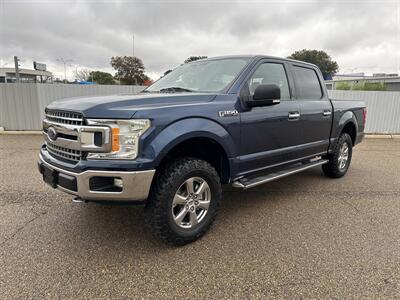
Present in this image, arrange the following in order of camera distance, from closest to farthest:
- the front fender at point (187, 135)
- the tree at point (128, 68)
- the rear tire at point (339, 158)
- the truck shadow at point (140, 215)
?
the front fender at point (187, 135), the truck shadow at point (140, 215), the rear tire at point (339, 158), the tree at point (128, 68)

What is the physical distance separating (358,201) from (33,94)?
10121mm

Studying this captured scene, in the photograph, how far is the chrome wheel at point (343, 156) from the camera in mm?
5457

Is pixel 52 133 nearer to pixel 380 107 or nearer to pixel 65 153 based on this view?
pixel 65 153

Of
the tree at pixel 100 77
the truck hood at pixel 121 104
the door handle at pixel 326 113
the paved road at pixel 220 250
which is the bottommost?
the paved road at pixel 220 250

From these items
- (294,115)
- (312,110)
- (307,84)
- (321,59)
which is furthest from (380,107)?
(321,59)

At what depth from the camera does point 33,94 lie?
1033 cm

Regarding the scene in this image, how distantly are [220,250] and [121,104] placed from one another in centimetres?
161

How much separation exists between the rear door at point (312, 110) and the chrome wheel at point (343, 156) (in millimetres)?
636

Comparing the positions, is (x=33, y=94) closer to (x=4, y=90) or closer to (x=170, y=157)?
(x=4, y=90)

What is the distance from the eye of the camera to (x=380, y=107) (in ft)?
37.6

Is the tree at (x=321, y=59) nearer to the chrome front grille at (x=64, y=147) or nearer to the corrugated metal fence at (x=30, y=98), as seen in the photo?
the corrugated metal fence at (x=30, y=98)

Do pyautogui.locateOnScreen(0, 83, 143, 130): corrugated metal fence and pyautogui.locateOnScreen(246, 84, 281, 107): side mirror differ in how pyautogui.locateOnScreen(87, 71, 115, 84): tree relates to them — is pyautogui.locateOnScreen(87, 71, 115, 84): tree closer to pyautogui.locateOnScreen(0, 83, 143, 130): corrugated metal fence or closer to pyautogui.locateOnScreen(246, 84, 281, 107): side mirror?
pyautogui.locateOnScreen(0, 83, 143, 130): corrugated metal fence

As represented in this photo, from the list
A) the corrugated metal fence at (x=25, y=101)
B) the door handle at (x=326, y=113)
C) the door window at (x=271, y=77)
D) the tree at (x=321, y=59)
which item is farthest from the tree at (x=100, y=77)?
the door window at (x=271, y=77)

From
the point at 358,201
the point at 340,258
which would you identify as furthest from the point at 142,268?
the point at 358,201
